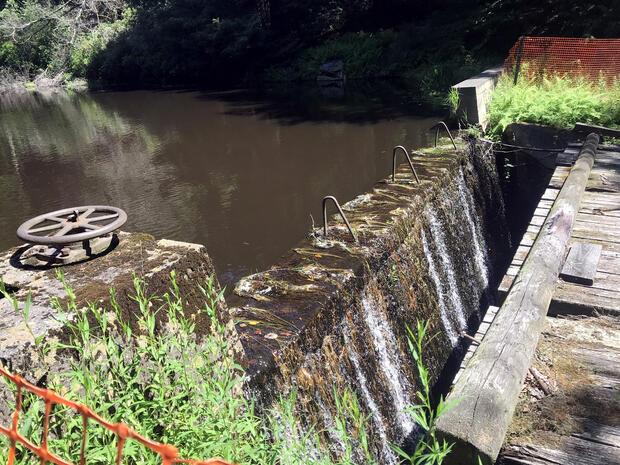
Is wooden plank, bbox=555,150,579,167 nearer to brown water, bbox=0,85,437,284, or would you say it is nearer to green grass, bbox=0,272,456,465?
brown water, bbox=0,85,437,284

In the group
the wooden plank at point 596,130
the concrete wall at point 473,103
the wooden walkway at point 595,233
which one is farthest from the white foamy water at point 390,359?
the concrete wall at point 473,103

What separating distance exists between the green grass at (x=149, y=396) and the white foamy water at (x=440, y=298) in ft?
12.5

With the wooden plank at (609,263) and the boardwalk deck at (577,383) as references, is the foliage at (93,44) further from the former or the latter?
the boardwalk deck at (577,383)

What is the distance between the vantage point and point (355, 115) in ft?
50.2

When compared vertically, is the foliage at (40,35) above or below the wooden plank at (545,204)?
above

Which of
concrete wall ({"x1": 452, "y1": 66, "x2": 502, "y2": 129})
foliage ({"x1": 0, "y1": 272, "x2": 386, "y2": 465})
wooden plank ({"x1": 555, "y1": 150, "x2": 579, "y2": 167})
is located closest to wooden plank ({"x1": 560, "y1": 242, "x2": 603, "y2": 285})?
foliage ({"x1": 0, "y1": 272, "x2": 386, "y2": 465})

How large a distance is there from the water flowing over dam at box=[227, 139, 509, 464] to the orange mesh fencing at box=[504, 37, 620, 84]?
529cm

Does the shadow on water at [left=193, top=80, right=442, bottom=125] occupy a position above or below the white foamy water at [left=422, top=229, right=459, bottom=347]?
above

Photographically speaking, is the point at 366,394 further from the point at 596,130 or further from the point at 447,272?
the point at 596,130

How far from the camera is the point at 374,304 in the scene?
4.54m

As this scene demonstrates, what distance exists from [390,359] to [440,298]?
1616 millimetres

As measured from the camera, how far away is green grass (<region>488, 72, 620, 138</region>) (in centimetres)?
841

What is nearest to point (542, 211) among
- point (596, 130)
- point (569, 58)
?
point (596, 130)

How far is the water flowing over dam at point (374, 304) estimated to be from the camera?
3.44 metres
